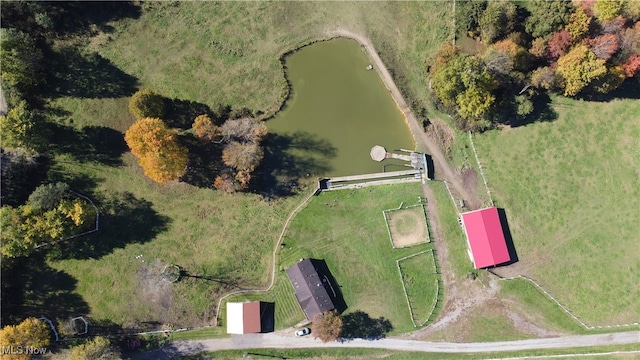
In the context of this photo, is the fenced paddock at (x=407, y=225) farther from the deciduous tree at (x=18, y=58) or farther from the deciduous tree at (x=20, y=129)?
the deciduous tree at (x=18, y=58)

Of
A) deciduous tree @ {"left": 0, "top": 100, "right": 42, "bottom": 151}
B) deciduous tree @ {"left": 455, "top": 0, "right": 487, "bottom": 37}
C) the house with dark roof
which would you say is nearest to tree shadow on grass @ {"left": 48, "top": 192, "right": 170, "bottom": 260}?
deciduous tree @ {"left": 0, "top": 100, "right": 42, "bottom": 151}

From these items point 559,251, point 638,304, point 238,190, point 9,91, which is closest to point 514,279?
point 559,251

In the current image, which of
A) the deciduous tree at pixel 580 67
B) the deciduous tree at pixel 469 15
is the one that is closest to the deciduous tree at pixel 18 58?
the deciduous tree at pixel 469 15

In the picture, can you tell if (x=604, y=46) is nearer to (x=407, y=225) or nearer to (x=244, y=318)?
(x=407, y=225)

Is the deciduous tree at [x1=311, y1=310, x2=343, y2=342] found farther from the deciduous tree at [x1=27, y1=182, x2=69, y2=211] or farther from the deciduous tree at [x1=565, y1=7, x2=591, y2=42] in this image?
the deciduous tree at [x1=565, y1=7, x2=591, y2=42]

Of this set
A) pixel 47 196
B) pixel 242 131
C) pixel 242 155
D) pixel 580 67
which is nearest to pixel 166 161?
pixel 242 155
